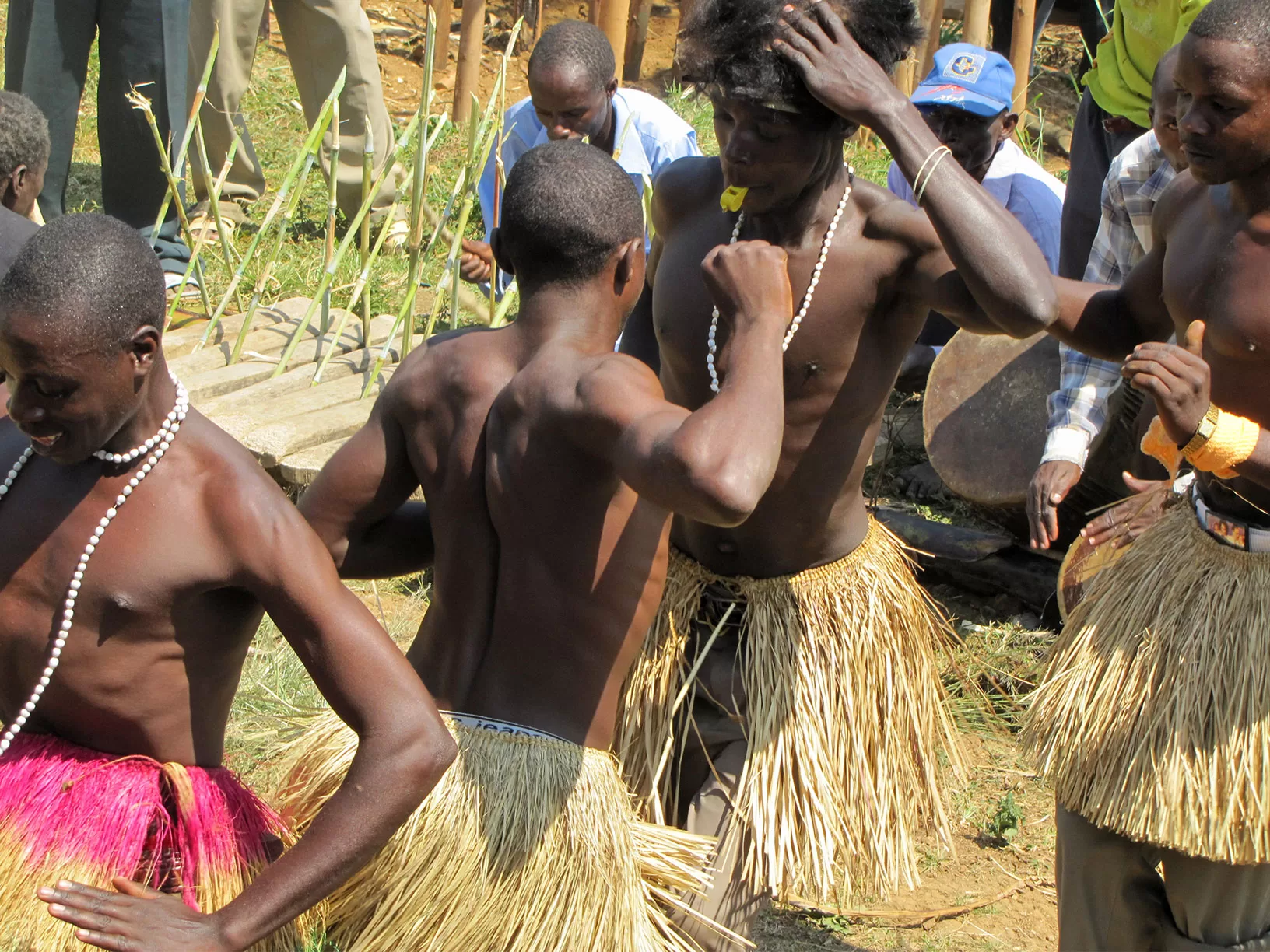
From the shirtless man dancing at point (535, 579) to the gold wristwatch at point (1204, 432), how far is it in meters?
0.75

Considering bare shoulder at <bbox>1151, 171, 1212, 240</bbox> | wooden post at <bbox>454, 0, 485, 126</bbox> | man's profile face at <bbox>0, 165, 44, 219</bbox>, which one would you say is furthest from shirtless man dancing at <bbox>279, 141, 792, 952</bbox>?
wooden post at <bbox>454, 0, 485, 126</bbox>

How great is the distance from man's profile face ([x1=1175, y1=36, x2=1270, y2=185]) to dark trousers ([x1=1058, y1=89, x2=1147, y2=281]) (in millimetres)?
2638

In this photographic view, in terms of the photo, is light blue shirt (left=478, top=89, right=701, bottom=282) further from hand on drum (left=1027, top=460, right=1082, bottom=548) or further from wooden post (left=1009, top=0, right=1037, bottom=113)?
wooden post (left=1009, top=0, right=1037, bottom=113)

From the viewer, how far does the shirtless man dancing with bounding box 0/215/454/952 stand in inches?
77.7

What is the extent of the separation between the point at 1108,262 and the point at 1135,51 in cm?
122

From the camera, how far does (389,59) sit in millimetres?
10969

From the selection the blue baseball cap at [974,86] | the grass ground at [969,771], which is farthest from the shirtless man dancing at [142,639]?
the blue baseball cap at [974,86]

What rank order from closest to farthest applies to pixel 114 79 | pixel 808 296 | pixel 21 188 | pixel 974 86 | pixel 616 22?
1. pixel 808 296
2. pixel 21 188
3. pixel 974 86
4. pixel 114 79
5. pixel 616 22

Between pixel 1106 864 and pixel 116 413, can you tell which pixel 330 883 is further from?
pixel 1106 864

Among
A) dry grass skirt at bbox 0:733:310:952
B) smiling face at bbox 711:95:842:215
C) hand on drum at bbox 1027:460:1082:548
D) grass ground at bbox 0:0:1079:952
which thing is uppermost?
smiling face at bbox 711:95:842:215

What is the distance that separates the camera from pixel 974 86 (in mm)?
4816

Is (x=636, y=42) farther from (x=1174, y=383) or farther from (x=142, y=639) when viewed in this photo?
(x=142, y=639)

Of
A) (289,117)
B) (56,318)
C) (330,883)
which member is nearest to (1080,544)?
(330,883)

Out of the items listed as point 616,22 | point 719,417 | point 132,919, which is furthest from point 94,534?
point 616,22
